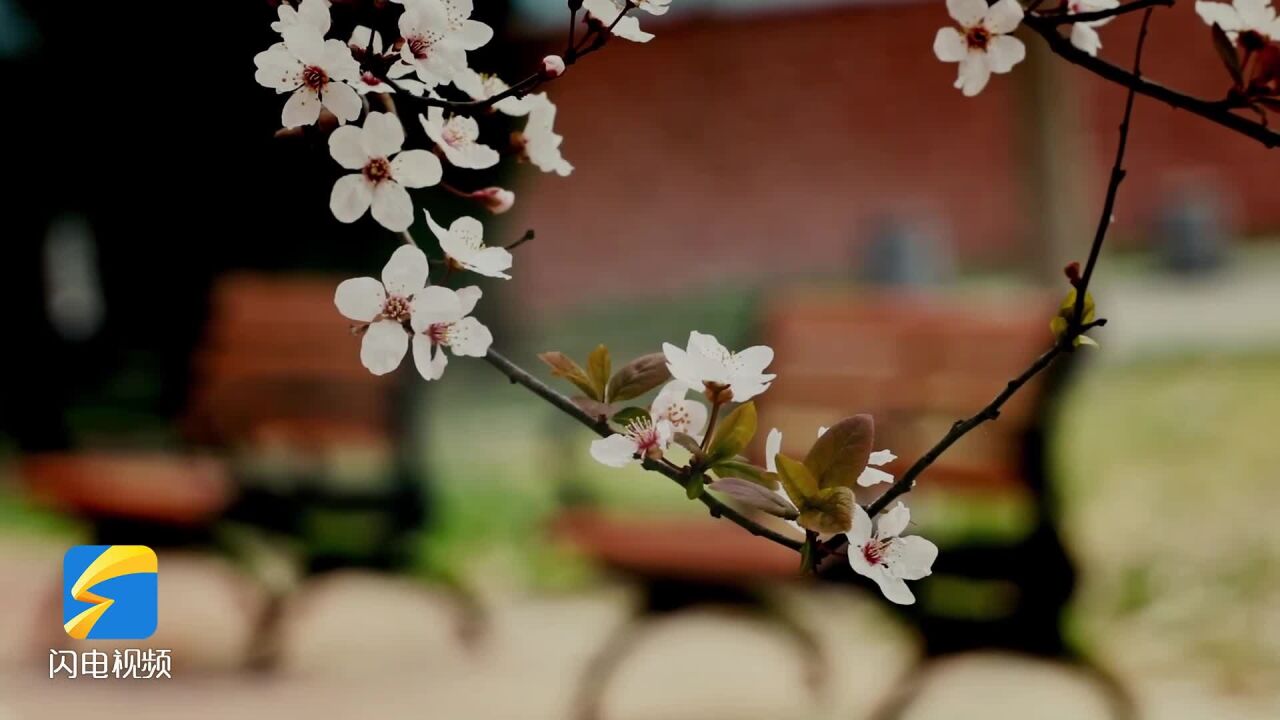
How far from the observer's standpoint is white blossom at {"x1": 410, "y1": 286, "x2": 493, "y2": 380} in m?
0.61

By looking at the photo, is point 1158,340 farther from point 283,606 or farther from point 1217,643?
point 283,606

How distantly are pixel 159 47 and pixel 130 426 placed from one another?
1645 mm

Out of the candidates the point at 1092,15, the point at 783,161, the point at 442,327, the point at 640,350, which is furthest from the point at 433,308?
the point at 783,161

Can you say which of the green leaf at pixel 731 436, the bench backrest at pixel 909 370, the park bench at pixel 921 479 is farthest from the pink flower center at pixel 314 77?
the bench backrest at pixel 909 370

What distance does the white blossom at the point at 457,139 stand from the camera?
64cm

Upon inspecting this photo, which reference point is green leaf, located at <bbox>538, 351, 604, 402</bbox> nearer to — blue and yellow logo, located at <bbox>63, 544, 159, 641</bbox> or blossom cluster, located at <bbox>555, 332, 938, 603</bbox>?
blossom cluster, located at <bbox>555, 332, 938, 603</bbox>

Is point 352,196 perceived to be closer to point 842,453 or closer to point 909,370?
point 842,453

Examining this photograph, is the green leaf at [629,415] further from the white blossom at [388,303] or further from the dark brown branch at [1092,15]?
the dark brown branch at [1092,15]

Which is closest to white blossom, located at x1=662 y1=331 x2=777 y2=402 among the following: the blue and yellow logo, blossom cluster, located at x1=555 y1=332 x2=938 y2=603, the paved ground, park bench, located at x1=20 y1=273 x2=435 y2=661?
blossom cluster, located at x1=555 y1=332 x2=938 y2=603

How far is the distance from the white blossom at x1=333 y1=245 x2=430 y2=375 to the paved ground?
2074 mm

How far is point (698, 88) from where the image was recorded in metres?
9.19

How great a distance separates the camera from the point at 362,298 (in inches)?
23.8

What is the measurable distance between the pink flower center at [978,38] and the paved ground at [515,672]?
6.56 ft

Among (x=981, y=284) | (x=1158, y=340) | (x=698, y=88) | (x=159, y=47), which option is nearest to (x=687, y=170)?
(x=698, y=88)
